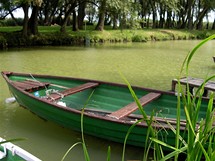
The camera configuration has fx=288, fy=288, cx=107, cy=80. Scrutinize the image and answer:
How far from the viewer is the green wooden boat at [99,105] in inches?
173

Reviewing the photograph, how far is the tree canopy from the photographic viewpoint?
64.4 ft

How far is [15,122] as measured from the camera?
591 centimetres

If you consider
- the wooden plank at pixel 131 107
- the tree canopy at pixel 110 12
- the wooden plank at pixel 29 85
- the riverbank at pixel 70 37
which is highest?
the tree canopy at pixel 110 12

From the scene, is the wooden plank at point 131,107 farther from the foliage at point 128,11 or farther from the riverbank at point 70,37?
the riverbank at point 70,37

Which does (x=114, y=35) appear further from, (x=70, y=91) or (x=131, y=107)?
(x=131, y=107)

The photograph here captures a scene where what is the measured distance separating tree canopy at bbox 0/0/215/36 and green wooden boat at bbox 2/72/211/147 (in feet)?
37.0

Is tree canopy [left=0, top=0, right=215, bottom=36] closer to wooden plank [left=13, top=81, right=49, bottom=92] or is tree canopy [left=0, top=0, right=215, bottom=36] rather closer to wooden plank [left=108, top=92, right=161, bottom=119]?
wooden plank [left=13, top=81, right=49, bottom=92]

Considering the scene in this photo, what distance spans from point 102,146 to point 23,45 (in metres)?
16.4

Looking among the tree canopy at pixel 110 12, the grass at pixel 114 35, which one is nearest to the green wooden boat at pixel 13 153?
the tree canopy at pixel 110 12

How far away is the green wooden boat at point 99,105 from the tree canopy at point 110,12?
11284 millimetres

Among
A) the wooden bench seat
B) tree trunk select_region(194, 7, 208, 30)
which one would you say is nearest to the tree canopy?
tree trunk select_region(194, 7, 208, 30)

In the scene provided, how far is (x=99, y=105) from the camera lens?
20.2ft

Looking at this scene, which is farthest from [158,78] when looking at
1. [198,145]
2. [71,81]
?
[198,145]

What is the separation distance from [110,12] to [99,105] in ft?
48.2
